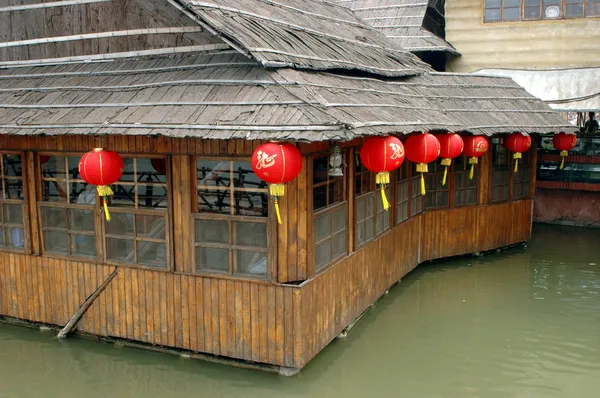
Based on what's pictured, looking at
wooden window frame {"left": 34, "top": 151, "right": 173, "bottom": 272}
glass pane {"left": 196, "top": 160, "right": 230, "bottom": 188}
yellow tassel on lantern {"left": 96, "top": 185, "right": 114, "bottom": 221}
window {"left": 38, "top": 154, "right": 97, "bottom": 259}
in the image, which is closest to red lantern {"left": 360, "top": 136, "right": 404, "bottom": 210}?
glass pane {"left": 196, "top": 160, "right": 230, "bottom": 188}

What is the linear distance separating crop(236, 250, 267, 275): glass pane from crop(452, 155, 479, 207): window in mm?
6615

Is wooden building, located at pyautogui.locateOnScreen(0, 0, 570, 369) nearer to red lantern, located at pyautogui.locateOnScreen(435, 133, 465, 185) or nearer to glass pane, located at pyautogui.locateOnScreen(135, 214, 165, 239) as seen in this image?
glass pane, located at pyautogui.locateOnScreen(135, 214, 165, 239)

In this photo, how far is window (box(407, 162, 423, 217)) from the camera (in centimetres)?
1197

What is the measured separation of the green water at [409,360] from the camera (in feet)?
24.7

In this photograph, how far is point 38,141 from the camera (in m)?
8.75

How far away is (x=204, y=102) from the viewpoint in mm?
7469

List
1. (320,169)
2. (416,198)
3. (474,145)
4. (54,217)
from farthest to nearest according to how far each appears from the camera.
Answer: (416,198) → (474,145) → (54,217) → (320,169)

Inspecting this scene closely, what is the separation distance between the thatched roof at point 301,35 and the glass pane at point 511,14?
16.5 ft

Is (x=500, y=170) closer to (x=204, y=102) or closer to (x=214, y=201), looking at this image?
(x=214, y=201)

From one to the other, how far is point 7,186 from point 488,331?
818cm

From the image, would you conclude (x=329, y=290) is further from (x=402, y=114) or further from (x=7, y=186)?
(x=7, y=186)

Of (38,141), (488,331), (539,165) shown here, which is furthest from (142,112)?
(539,165)

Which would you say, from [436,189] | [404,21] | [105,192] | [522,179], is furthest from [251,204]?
[404,21]

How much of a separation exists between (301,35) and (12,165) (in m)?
5.14
